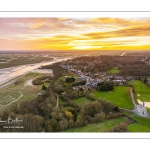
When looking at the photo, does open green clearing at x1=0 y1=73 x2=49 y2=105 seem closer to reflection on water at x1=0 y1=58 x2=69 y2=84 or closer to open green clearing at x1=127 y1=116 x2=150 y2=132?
reflection on water at x1=0 y1=58 x2=69 y2=84

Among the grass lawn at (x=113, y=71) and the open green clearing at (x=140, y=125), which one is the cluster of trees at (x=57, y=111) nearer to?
the open green clearing at (x=140, y=125)

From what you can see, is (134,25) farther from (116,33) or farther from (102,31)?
(102,31)

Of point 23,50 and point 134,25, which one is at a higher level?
point 134,25

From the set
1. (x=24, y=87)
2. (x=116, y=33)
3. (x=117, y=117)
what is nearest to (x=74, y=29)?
(x=116, y=33)

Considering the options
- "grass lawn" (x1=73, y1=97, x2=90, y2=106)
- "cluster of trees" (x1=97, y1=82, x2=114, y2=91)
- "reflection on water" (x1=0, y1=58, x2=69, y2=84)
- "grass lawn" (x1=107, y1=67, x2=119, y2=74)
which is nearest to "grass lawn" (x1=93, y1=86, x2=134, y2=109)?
"cluster of trees" (x1=97, y1=82, x2=114, y2=91)

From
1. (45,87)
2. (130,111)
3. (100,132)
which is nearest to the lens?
(100,132)

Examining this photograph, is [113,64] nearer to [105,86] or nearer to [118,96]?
[105,86]
